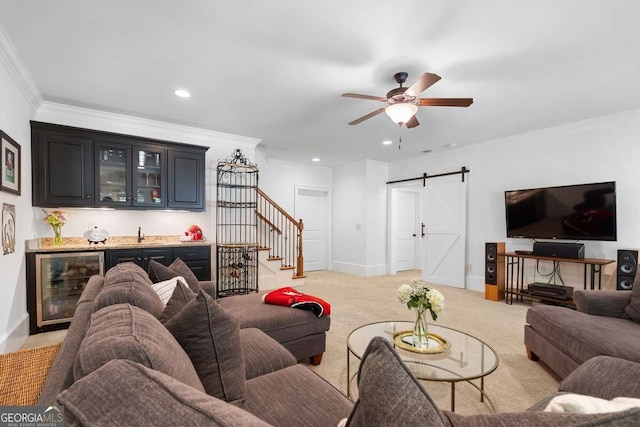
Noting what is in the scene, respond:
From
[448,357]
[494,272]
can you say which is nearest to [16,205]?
[448,357]

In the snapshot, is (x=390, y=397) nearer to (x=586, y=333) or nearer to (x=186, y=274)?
(x=586, y=333)

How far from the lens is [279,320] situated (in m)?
2.36

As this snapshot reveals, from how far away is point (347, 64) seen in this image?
2.67 meters

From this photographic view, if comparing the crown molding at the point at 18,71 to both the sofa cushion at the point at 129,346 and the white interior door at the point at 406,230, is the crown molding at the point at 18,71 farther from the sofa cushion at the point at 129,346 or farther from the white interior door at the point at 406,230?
the white interior door at the point at 406,230

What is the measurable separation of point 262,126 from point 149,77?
1.71 metres

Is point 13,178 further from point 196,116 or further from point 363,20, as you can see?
point 363,20

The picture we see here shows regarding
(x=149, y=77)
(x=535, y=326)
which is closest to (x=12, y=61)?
(x=149, y=77)

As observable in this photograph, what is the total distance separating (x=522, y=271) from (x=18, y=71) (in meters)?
6.46

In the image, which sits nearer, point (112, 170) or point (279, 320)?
point (279, 320)

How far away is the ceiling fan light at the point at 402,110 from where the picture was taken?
2779 mm

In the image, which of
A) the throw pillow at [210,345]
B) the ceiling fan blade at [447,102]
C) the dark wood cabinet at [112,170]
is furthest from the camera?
the dark wood cabinet at [112,170]

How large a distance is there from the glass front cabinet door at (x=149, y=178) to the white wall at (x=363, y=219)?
4.05 m

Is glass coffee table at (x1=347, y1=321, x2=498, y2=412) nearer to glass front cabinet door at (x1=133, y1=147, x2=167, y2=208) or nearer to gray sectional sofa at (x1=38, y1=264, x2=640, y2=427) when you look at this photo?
→ gray sectional sofa at (x1=38, y1=264, x2=640, y2=427)

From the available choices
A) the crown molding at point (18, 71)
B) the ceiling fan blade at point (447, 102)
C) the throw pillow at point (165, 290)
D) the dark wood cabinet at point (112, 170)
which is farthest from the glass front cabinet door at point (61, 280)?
the ceiling fan blade at point (447, 102)
